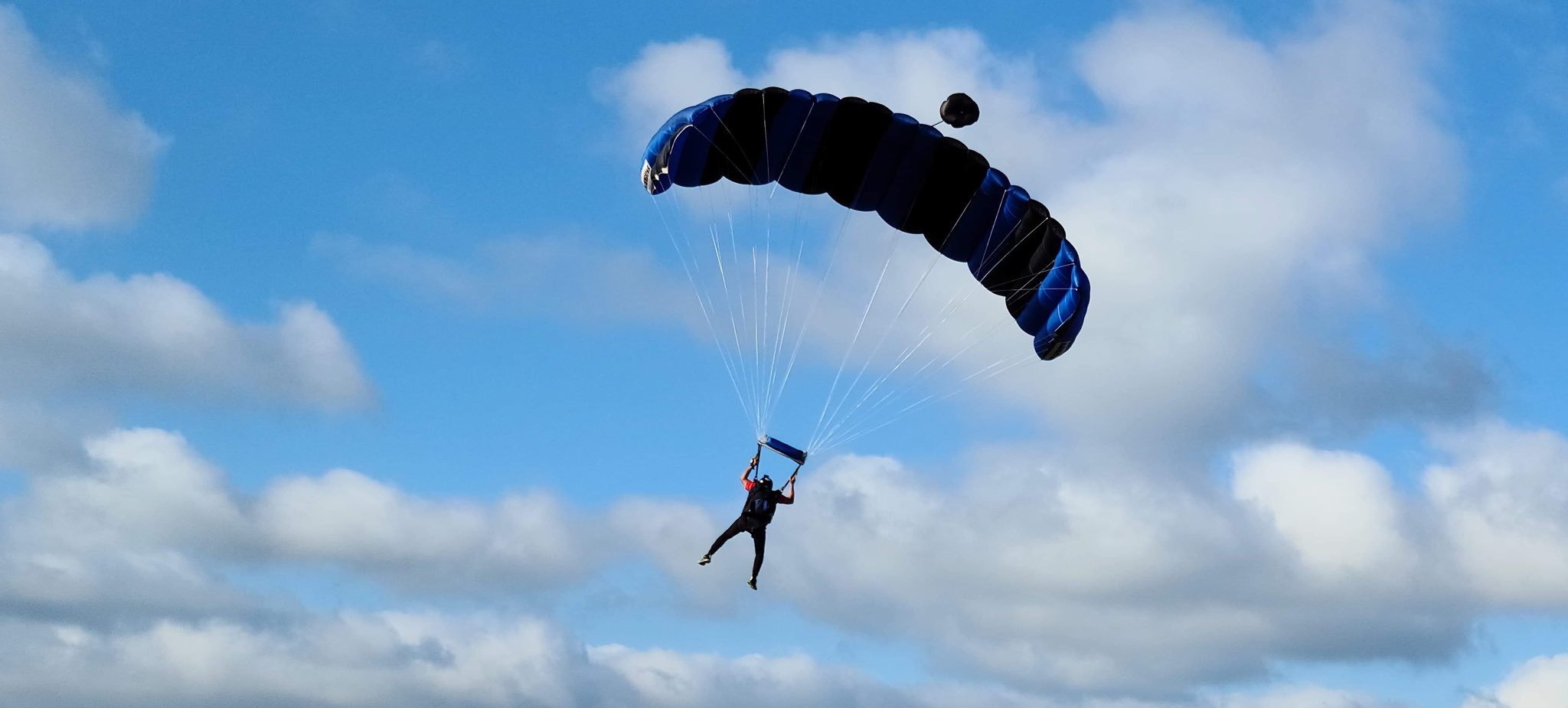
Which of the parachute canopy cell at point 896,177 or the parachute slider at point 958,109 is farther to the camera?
the parachute canopy cell at point 896,177

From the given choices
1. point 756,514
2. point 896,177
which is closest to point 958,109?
point 896,177

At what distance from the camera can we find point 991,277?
2750cm

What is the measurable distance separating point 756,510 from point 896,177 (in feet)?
19.2

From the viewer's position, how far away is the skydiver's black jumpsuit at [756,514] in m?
24.9

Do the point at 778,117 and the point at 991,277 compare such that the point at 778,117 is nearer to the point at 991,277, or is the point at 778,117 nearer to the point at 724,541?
the point at 991,277

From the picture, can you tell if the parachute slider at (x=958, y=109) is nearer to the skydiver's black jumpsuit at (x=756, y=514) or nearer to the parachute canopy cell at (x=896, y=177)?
the parachute canopy cell at (x=896, y=177)

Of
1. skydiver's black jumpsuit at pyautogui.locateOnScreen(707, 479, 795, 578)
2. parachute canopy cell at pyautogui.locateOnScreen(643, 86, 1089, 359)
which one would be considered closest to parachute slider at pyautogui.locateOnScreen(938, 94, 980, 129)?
parachute canopy cell at pyautogui.locateOnScreen(643, 86, 1089, 359)

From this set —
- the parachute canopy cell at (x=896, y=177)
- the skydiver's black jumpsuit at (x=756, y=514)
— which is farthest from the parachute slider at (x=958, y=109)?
the skydiver's black jumpsuit at (x=756, y=514)

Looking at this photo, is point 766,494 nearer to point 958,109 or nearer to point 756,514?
point 756,514

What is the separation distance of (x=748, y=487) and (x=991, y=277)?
18.4 ft

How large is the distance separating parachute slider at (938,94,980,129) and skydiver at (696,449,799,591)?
5543 mm

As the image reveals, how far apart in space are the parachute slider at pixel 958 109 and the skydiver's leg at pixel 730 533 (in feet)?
21.4

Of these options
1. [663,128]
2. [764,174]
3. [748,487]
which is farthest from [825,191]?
[748,487]

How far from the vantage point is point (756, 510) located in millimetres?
24891
